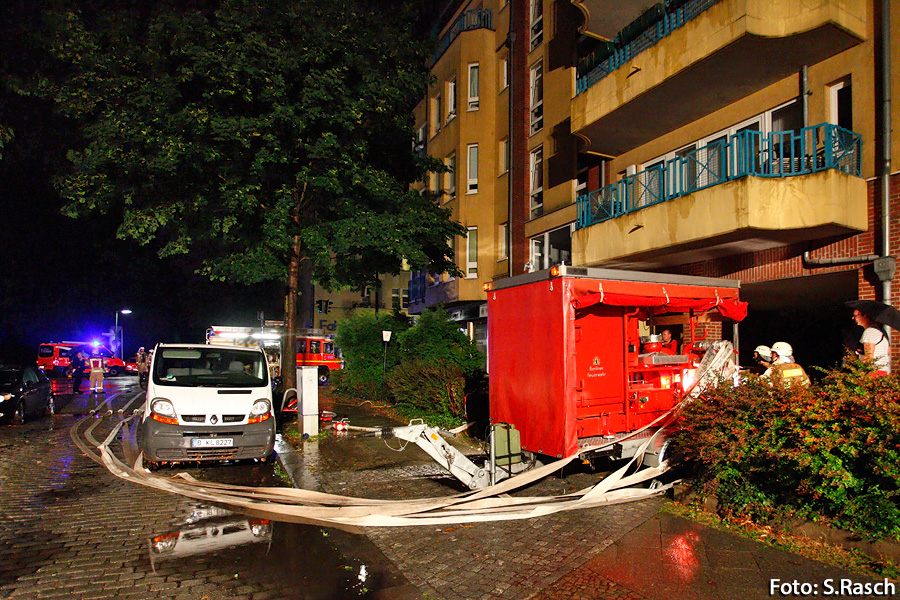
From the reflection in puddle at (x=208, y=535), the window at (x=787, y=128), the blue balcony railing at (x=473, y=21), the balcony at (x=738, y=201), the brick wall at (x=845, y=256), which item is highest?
the blue balcony railing at (x=473, y=21)

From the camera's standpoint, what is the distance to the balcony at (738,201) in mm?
9414

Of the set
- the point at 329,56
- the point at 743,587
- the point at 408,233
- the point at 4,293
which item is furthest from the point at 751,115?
the point at 4,293

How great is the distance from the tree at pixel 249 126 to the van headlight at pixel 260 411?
499 cm

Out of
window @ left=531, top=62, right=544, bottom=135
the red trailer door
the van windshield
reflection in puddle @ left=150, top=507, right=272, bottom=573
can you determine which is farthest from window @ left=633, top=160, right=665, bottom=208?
reflection in puddle @ left=150, top=507, right=272, bottom=573

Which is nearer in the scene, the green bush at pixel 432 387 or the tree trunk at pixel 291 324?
the green bush at pixel 432 387

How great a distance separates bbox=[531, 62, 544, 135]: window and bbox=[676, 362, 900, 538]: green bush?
1505 centimetres

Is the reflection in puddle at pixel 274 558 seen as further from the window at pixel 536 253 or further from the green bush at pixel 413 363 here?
the window at pixel 536 253

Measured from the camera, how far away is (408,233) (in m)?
14.5

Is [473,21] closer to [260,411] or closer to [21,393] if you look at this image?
[260,411]

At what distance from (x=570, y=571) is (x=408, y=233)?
1061cm

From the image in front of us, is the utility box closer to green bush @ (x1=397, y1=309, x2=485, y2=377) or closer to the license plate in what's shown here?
the license plate

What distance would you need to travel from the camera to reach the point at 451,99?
24562 millimetres

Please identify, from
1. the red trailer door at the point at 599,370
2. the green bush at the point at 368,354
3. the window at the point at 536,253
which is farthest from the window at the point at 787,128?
the green bush at the point at 368,354

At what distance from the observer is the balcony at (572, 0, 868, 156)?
383 inches
